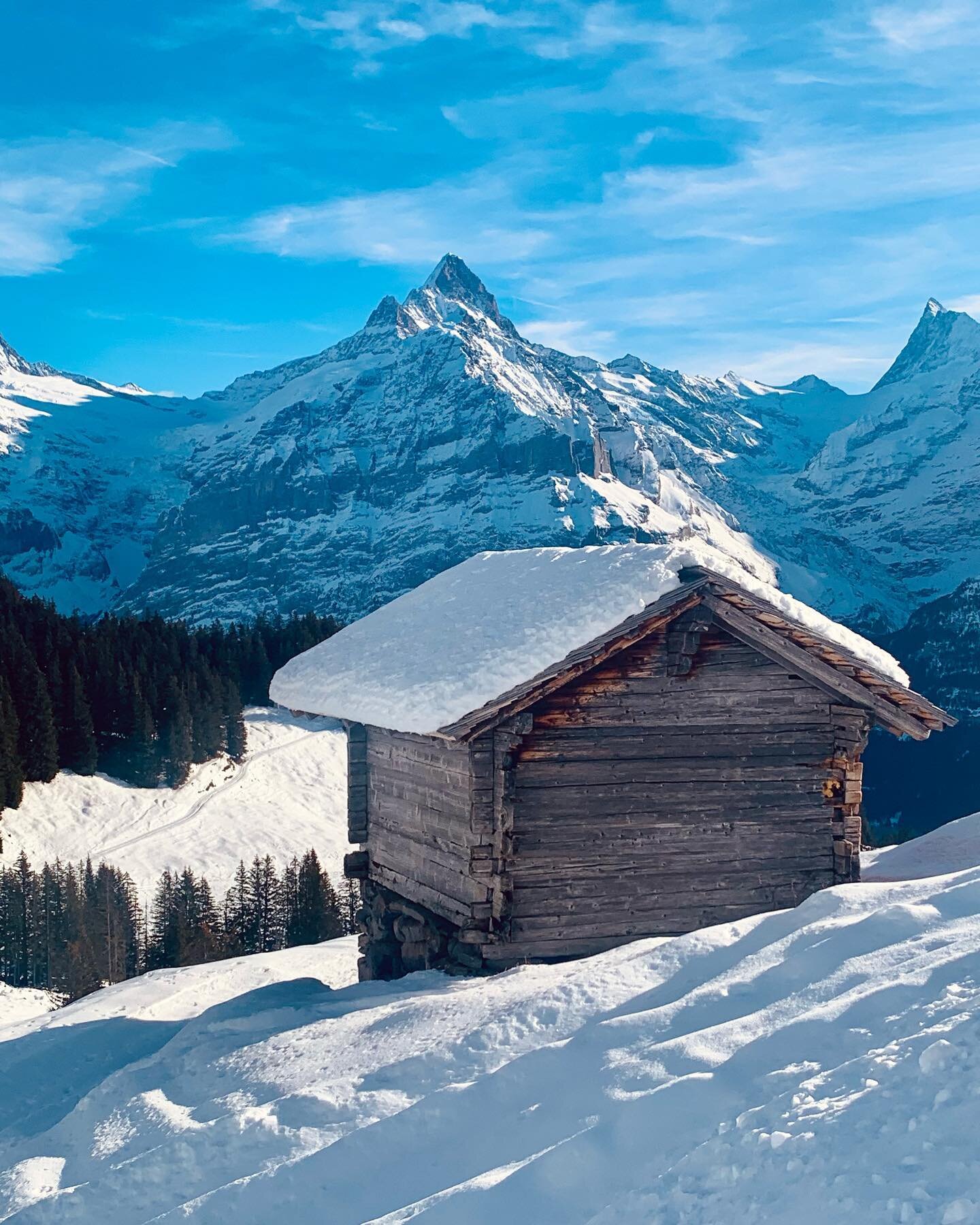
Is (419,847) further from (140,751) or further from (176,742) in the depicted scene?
(176,742)

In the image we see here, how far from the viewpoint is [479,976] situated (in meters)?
11.8

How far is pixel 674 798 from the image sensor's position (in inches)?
494

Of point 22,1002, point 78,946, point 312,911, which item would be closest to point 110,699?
point 312,911

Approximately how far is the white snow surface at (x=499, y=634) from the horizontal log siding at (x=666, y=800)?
0.84 metres

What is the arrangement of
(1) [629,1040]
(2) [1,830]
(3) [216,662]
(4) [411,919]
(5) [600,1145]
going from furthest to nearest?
(3) [216,662]
(2) [1,830]
(4) [411,919]
(1) [629,1040]
(5) [600,1145]

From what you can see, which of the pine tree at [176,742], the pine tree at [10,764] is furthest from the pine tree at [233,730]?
the pine tree at [10,764]

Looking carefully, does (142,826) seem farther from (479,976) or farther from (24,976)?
(479,976)

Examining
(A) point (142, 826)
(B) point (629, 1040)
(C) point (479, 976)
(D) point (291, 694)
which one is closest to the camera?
(B) point (629, 1040)

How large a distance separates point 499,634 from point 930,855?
8.09m

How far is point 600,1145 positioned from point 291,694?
10141 mm

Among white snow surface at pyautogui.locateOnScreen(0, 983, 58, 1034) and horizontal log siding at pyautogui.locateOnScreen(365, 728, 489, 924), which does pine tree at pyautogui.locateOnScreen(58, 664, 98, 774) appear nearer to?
white snow surface at pyautogui.locateOnScreen(0, 983, 58, 1034)

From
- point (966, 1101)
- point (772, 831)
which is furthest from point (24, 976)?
point (966, 1101)

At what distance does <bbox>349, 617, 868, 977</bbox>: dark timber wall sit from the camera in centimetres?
1207

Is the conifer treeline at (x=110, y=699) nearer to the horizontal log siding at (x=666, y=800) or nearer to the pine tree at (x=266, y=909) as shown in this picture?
the pine tree at (x=266, y=909)
